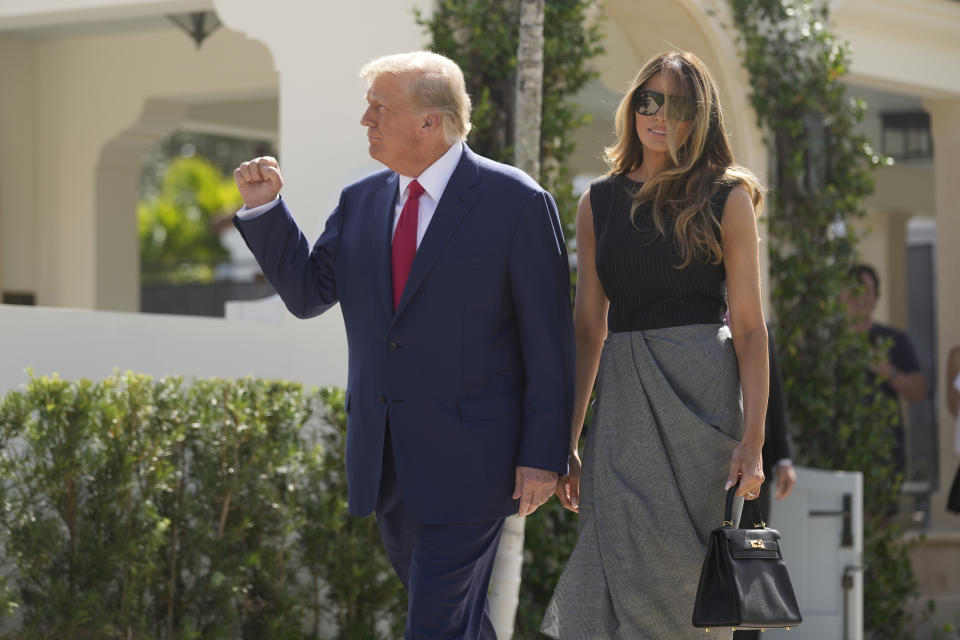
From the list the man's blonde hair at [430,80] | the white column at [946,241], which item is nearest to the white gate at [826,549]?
the white column at [946,241]

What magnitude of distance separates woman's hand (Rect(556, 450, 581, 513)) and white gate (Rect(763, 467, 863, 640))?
317 centimetres

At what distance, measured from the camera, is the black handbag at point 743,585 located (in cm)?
336

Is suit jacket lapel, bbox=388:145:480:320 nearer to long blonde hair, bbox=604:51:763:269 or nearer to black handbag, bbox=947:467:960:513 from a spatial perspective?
long blonde hair, bbox=604:51:763:269

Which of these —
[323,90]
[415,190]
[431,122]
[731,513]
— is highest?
[323,90]

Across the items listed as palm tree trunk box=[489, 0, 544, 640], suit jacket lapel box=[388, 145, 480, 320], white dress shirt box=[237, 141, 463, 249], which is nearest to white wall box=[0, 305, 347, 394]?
palm tree trunk box=[489, 0, 544, 640]

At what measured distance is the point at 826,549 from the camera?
678 cm

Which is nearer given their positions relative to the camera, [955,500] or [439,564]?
Answer: [439,564]

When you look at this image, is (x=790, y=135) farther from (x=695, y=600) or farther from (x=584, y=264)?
(x=695, y=600)

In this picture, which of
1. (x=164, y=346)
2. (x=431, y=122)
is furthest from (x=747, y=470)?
(x=164, y=346)

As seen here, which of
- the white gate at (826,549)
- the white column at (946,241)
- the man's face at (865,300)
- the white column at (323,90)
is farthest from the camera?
the white column at (946,241)

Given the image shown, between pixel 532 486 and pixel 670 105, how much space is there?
103cm

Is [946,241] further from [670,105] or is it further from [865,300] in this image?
[670,105]

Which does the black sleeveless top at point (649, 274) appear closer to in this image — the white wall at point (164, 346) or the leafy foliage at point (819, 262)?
the white wall at point (164, 346)

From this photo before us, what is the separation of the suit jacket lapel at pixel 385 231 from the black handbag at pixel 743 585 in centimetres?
101
